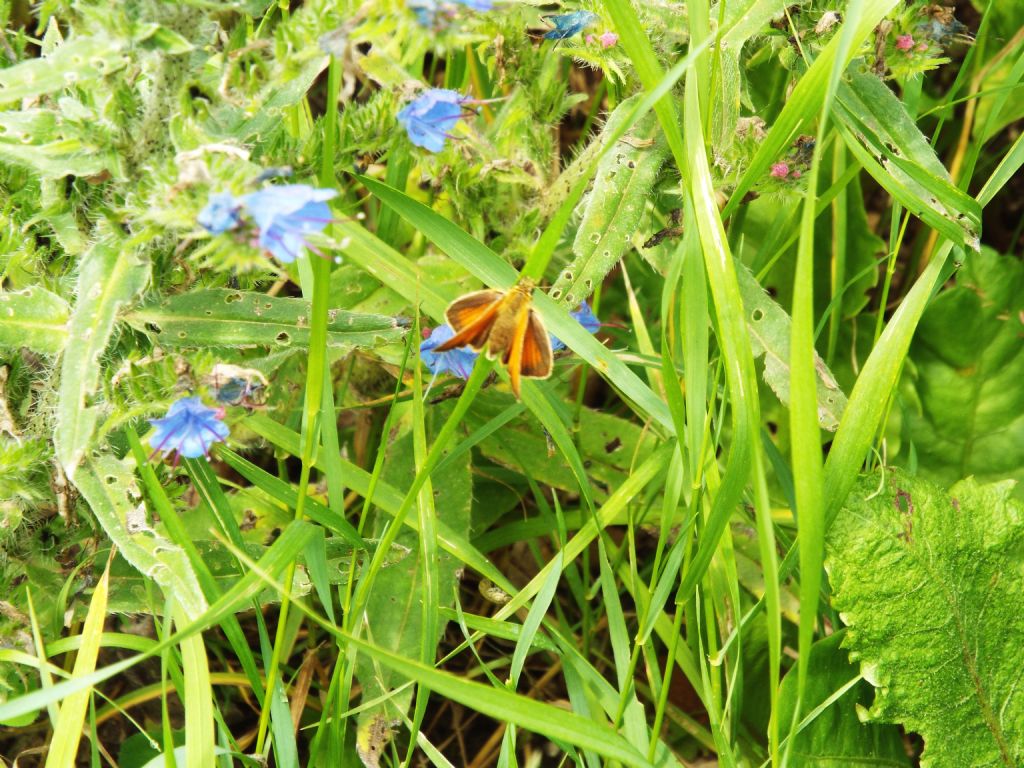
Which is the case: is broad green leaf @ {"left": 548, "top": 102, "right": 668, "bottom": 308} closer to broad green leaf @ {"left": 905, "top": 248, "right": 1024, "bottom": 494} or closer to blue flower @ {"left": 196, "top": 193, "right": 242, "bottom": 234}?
blue flower @ {"left": 196, "top": 193, "right": 242, "bottom": 234}

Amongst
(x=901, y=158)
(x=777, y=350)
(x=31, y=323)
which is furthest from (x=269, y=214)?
(x=901, y=158)

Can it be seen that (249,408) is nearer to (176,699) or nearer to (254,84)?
(254,84)

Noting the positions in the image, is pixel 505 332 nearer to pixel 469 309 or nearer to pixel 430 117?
pixel 469 309

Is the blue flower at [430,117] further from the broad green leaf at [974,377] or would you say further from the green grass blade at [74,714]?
the broad green leaf at [974,377]

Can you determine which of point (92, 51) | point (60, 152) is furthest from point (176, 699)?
point (92, 51)

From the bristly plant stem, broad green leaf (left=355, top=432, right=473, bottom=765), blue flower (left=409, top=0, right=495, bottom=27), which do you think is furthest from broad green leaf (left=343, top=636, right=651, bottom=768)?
blue flower (left=409, top=0, right=495, bottom=27)

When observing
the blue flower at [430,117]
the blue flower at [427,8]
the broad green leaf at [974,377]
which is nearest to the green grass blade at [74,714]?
the blue flower at [430,117]
